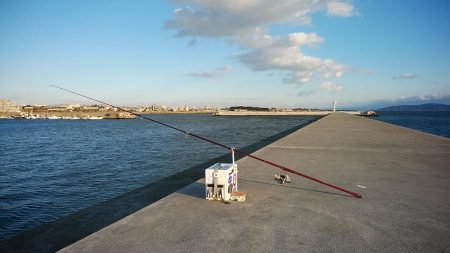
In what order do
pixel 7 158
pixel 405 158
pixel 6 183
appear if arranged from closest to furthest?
pixel 405 158
pixel 6 183
pixel 7 158

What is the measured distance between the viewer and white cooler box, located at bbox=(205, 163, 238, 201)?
7539mm

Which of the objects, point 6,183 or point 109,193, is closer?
point 109,193

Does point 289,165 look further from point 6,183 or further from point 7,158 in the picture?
point 7,158

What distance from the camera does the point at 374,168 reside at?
1223cm

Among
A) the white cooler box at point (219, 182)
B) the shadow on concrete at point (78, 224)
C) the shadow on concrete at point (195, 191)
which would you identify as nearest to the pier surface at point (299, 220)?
the shadow on concrete at point (195, 191)

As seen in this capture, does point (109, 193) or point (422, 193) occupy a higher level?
point (422, 193)

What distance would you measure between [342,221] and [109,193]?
11.4m

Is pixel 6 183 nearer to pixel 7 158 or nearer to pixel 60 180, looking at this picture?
pixel 60 180

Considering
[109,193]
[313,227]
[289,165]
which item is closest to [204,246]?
[313,227]

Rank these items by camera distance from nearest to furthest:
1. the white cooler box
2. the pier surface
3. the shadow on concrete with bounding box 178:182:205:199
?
the pier surface
the white cooler box
the shadow on concrete with bounding box 178:182:205:199

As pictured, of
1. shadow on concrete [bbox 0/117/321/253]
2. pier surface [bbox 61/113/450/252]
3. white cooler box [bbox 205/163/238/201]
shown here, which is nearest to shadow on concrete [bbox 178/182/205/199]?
pier surface [bbox 61/113/450/252]

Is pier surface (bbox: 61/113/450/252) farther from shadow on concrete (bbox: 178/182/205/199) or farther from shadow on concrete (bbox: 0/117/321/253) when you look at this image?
shadow on concrete (bbox: 0/117/321/253)

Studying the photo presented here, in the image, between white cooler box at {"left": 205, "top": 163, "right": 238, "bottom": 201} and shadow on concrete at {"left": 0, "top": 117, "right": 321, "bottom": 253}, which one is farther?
white cooler box at {"left": 205, "top": 163, "right": 238, "bottom": 201}

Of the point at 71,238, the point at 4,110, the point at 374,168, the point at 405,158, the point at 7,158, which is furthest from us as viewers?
the point at 4,110
